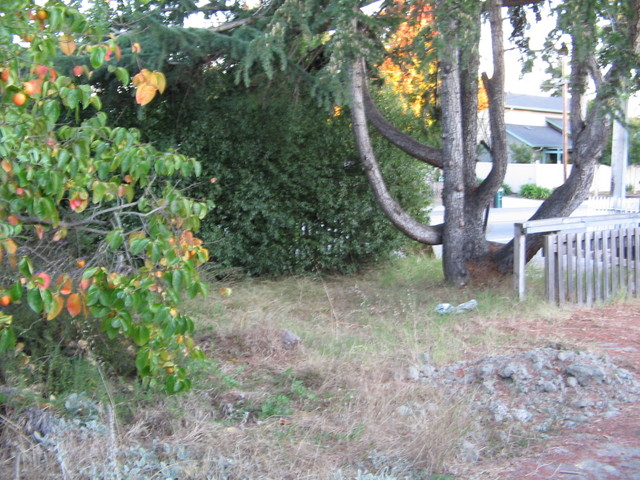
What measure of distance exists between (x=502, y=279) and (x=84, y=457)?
7.32 metres

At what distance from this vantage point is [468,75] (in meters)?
10.2

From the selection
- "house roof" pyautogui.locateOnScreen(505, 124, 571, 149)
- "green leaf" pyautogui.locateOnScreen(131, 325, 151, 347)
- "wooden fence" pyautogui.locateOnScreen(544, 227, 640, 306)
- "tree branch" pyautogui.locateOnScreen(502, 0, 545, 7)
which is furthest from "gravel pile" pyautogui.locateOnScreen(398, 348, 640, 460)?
"house roof" pyautogui.locateOnScreen(505, 124, 571, 149)

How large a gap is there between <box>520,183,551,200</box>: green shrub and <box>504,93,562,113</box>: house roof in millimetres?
10197

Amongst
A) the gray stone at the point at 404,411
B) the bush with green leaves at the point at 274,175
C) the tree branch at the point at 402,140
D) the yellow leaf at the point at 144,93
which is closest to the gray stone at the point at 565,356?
the gray stone at the point at 404,411

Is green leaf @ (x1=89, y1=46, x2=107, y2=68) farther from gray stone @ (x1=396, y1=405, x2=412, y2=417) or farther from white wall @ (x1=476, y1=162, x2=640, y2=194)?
white wall @ (x1=476, y1=162, x2=640, y2=194)

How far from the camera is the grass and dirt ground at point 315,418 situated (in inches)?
166

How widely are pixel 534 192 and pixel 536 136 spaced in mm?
9642

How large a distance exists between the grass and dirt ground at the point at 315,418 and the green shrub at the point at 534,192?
3380 centimetres

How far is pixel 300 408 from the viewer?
529cm

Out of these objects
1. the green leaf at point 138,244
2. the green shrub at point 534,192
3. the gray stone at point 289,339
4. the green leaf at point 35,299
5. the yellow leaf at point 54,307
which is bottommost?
the green shrub at point 534,192

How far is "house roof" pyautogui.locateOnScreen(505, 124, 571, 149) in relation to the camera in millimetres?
46831

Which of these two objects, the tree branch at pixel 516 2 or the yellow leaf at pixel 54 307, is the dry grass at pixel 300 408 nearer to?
the yellow leaf at pixel 54 307

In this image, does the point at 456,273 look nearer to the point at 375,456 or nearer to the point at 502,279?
the point at 502,279

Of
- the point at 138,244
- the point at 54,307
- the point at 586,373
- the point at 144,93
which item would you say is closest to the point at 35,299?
the point at 54,307
